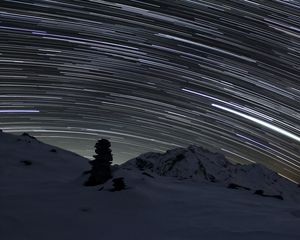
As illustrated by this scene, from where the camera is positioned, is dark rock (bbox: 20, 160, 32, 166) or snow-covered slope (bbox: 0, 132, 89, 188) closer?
snow-covered slope (bbox: 0, 132, 89, 188)

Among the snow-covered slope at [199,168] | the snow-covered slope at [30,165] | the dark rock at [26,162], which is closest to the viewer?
the snow-covered slope at [30,165]

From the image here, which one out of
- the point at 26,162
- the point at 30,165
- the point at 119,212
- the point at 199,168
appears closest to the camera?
the point at 119,212

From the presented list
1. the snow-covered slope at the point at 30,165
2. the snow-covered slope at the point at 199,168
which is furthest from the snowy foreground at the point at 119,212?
the snow-covered slope at the point at 199,168

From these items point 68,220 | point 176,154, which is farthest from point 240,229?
point 176,154

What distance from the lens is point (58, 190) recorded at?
17.4 metres

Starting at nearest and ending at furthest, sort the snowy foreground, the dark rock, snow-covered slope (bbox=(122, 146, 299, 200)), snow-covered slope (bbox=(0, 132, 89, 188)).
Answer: the snowy foreground, snow-covered slope (bbox=(0, 132, 89, 188)), the dark rock, snow-covered slope (bbox=(122, 146, 299, 200))

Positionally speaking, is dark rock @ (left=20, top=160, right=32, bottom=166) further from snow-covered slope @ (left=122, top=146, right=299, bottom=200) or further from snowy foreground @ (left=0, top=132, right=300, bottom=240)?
snow-covered slope @ (left=122, top=146, right=299, bottom=200)

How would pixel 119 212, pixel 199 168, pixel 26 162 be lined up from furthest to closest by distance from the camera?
pixel 199 168 < pixel 26 162 < pixel 119 212

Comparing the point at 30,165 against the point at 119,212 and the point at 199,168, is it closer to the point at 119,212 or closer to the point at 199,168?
the point at 119,212

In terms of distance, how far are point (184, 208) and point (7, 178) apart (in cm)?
948

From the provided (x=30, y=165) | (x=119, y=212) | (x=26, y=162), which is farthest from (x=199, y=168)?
(x=119, y=212)

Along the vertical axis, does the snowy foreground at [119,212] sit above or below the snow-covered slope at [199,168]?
below

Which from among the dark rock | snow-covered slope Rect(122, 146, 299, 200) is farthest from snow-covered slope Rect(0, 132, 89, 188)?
snow-covered slope Rect(122, 146, 299, 200)

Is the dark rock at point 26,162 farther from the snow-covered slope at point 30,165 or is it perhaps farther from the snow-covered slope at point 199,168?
the snow-covered slope at point 199,168
